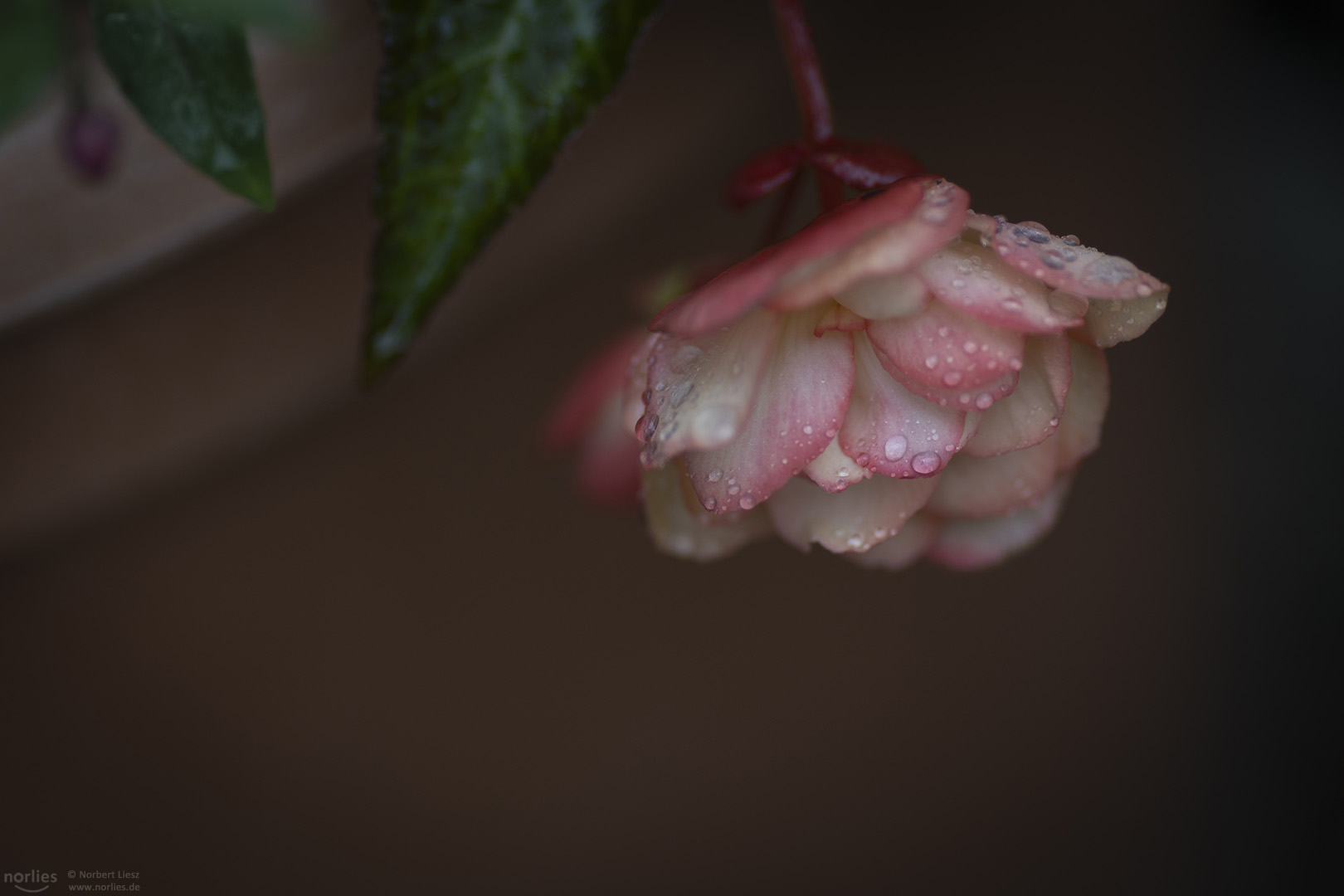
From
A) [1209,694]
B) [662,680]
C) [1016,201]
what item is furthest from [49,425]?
[1209,694]

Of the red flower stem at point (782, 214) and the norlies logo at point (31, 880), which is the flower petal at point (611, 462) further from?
the norlies logo at point (31, 880)

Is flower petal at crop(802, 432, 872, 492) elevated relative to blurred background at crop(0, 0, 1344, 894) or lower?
elevated

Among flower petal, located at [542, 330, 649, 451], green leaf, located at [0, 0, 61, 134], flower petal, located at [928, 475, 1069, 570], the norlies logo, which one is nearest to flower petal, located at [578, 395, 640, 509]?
flower petal, located at [542, 330, 649, 451]

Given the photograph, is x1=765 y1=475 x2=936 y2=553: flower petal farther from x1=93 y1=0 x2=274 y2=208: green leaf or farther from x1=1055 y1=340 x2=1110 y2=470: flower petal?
x1=93 y1=0 x2=274 y2=208: green leaf

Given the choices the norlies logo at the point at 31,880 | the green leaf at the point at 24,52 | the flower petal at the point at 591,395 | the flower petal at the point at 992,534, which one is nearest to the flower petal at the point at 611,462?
the flower petal at the point at 591,395

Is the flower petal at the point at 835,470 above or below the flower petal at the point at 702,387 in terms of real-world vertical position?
below

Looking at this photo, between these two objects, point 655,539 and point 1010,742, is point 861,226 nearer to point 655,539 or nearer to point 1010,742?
point 655,539
